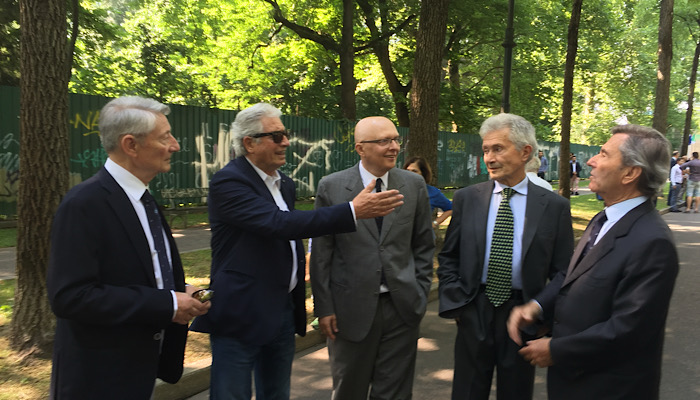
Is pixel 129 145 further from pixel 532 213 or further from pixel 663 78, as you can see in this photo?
pixel 663 78

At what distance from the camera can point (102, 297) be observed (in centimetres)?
197

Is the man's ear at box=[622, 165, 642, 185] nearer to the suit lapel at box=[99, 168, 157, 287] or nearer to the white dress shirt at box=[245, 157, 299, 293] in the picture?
the white dress shirt at box=[245, 157, 299, 293]

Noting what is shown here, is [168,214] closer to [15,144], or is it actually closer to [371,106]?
[15,144]

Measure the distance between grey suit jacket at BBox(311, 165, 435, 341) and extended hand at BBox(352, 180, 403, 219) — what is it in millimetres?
426

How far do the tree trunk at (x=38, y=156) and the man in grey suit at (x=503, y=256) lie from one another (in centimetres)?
329

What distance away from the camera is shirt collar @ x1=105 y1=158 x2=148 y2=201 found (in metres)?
2.17

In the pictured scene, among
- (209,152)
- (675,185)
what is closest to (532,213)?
(209,152)

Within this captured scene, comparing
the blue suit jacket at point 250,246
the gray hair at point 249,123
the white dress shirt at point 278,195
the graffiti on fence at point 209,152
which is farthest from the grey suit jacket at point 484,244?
the graffiti on fence at point 209,152

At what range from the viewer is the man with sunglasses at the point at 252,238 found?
102 inches

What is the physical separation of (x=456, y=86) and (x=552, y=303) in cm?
2195

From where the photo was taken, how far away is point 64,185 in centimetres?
438

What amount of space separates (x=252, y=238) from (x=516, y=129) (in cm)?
150

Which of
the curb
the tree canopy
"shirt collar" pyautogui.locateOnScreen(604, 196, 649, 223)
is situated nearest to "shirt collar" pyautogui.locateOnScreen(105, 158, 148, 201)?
"shirt collar" pyautogui.locateOnScreen(604, 196, 649, 223)

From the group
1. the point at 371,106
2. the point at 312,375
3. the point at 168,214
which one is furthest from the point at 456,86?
the point at 312,375
